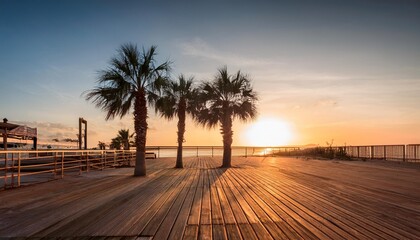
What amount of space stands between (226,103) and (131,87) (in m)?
7.27

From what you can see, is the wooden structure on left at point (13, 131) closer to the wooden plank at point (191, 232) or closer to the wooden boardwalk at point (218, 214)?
the wooden boardwalk at point (218, 214)

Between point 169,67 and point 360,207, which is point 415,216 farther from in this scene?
point 169,67

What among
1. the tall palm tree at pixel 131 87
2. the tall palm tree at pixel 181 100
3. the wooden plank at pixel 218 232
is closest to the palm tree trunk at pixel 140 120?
the tall palm tree at pixel 131 87

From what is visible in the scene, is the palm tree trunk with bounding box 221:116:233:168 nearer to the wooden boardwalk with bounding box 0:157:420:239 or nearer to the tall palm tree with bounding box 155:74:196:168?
the tall palm tree with bounding box 155:74:196:168

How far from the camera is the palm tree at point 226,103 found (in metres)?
19.2

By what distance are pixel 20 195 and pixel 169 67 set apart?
28.7ft

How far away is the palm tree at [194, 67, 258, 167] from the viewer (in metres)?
19.2

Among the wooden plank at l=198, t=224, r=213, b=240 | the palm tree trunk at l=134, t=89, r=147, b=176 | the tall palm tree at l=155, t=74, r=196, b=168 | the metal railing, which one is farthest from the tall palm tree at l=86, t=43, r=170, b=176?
the wooden plank at l=198, t=224, r=213, b=240

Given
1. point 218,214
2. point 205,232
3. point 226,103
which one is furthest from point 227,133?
point 205,232

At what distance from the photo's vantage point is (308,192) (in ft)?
24.0

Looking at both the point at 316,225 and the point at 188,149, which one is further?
the point at 188,149

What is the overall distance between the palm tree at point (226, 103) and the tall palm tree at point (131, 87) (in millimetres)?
5614

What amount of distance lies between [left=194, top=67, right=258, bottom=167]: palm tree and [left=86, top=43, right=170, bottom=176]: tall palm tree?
5.61 meters

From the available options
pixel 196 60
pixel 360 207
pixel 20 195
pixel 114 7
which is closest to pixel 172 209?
pixel 360 207
